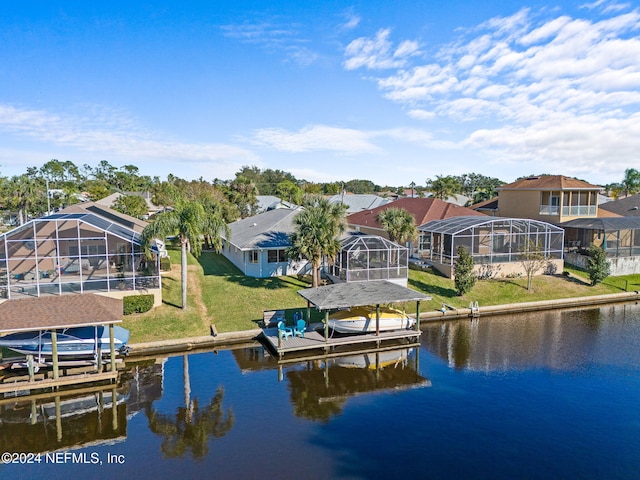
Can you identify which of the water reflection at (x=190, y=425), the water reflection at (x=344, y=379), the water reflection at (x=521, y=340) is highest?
the water reflection at (x=521, y=340)

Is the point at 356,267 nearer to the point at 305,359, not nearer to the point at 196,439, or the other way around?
the point at 305,359

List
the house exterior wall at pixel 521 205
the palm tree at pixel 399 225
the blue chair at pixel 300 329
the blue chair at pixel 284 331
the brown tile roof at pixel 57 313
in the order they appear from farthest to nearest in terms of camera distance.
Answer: the house exterior wall at pixel 521 205
the palm tree at pixel 399 225
the blue chair at pixel 300 329
the blue chair at pixel 284 331
the brown tile roof at pixel 57 313

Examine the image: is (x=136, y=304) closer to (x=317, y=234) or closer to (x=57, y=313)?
(x=57, y=313)

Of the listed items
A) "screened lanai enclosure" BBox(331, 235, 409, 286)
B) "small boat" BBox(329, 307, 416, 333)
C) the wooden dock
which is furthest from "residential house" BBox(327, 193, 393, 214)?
the wooden dock

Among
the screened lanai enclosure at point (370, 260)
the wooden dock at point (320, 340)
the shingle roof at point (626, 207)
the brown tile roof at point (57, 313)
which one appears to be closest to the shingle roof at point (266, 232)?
the screened lanai enclosure at point (370, 260)

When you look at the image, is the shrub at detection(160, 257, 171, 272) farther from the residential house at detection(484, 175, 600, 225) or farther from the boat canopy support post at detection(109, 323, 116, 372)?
the residential house at detection(484, 175, 600, 225)

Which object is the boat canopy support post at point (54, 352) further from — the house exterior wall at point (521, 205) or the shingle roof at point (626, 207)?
the shingle roof at point (626, 207)

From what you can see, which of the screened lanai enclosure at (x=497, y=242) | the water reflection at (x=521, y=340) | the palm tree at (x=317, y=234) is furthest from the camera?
the screened lanai enclosure at (x=497, y=242)
